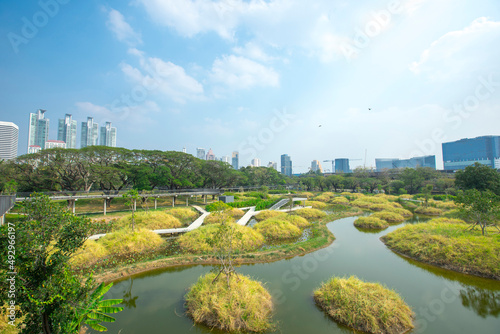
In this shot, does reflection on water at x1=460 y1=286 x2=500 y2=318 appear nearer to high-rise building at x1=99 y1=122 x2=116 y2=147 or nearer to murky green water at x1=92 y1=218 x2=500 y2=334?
murky green water at x1=92 y1=218 x2=500 y2=334

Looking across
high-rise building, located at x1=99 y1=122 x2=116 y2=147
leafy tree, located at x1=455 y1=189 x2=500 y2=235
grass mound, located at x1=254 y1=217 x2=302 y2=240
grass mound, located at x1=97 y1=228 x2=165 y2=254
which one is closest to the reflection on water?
leafy tree, located at x1=455 y1=189 x2=500 y2=235

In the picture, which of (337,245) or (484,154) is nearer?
(337,245)

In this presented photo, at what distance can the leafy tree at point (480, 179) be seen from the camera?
27891mm

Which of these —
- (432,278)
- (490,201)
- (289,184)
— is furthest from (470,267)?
(289,184)

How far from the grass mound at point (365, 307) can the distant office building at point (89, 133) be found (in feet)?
251

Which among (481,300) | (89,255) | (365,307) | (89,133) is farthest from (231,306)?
(89,133)

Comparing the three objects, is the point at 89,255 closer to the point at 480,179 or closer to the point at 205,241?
the point at 205,241

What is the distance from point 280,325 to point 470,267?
1052cm

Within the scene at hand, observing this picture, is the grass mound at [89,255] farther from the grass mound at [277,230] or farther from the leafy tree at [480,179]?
the leafy tree at [480,179]

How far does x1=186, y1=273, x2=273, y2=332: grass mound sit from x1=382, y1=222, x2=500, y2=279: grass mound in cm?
1007

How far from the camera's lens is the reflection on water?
7562 millimetres

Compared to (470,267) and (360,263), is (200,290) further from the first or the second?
(470,267)

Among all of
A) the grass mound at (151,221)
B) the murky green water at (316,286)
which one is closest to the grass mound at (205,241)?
the murky green water at (316,286)

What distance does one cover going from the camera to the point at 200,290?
7.65 m
